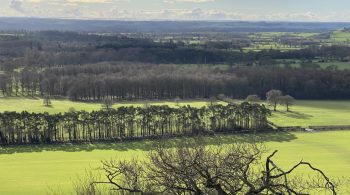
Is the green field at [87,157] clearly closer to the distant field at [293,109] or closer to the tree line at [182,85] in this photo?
the distant field at [293,109]

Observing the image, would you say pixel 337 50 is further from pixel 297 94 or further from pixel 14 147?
pixel 14 147

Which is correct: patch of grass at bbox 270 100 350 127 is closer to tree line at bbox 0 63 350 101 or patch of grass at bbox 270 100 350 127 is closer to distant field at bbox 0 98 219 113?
tree line at bbox 0 63 350 101

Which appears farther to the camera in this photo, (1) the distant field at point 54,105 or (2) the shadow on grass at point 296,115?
(1) the distant field at point 54,105

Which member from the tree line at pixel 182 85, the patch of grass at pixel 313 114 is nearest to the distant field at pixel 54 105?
the tree line at pixel 182 85

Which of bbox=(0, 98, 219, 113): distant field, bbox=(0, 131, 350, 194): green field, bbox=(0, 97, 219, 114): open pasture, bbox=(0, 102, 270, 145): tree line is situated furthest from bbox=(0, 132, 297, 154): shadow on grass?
bbox=(0, 98, 219, 113): distant field

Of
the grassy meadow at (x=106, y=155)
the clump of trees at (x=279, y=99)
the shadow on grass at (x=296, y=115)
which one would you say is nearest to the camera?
the grassy meadow at (x=106, y=155)

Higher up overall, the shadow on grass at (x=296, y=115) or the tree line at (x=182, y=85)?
the tree line at (x=182, y=85)

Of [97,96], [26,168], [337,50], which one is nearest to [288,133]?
[26,168]
